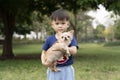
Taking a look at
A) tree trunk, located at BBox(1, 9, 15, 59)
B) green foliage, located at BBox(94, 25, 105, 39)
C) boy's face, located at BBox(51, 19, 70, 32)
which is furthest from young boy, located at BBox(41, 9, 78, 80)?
green foliage, located at BBox(94, 25, 105, 39)

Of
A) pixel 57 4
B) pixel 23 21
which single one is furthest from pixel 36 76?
pixel 23 21

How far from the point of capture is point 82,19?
6322cm

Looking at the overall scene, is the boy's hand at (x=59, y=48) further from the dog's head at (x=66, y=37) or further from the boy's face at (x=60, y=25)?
the boy's face at (x=60, y=25)

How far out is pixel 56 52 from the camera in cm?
→ 406

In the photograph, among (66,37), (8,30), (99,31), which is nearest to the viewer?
(66,37)

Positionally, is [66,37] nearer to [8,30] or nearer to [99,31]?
[8,30]

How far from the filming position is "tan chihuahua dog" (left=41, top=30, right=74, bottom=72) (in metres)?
4.00

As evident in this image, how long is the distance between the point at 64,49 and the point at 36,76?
6.12 m

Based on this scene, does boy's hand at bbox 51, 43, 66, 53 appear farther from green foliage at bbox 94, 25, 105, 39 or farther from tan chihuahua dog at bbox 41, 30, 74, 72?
green foliage at bbox 94, 25, 105, 39

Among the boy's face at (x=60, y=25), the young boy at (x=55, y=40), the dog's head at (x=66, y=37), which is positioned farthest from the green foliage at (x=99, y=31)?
the dog's head at (x=66, y=37)

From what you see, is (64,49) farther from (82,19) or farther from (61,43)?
(82,19)

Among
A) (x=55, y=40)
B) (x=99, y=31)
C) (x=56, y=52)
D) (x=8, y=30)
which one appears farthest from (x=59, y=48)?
(x=99, y=31)

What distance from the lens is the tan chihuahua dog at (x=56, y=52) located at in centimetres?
400

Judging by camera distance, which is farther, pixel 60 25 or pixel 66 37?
pixel 60 25
